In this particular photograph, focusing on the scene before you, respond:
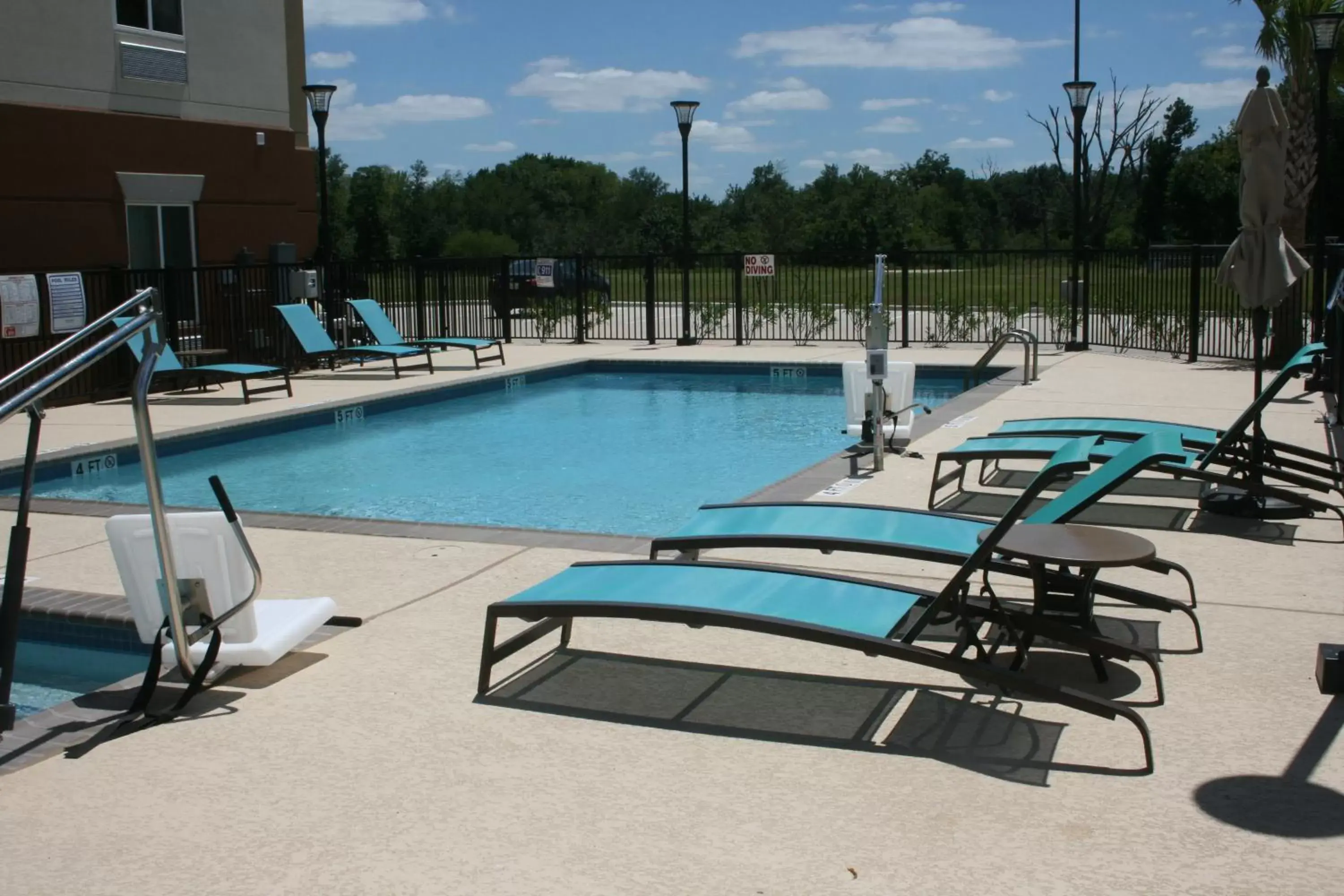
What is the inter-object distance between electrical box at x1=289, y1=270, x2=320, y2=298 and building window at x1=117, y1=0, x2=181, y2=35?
3531mm

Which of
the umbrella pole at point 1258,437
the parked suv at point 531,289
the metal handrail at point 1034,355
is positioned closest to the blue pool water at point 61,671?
the umbrella pole at point 1258,437

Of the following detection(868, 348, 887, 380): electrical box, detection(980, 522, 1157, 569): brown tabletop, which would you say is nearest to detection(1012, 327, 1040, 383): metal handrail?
detection(868, 348, 887, 380): electrical box

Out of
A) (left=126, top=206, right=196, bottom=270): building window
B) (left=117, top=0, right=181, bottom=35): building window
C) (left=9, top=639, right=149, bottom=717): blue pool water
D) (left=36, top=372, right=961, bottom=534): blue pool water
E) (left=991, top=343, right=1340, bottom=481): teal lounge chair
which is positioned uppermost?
(left=117, top=0, right=181, bottom=35): building window

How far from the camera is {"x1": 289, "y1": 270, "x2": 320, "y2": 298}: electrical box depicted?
1831 cm

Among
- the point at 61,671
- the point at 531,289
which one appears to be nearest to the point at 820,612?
the point at 61,671

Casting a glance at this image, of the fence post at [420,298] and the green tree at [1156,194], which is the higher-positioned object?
the green tree at [1156,194]

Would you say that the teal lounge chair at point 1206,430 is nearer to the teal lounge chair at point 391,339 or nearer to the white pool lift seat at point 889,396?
the white pool lift seat at point 889,396

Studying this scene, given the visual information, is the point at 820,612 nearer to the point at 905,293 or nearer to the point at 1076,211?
the point at 905,293

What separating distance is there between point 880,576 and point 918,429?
16.9 ft

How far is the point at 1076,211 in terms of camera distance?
21.0 metres

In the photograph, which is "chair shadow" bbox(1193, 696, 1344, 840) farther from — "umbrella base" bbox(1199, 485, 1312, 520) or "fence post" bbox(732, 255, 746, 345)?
"fence post" bbox(732, 255, 746, 345)

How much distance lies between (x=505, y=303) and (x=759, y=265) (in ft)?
15.0

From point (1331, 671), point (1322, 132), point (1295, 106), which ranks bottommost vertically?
point (1331, 671)

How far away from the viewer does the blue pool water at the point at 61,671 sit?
578cm
